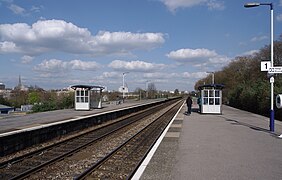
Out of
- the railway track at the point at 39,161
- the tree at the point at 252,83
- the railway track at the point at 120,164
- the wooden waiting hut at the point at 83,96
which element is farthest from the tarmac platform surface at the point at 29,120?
the tree at the point at 252,83

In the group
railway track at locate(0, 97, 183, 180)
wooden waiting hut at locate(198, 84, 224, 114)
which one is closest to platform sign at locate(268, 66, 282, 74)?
railway track at locate(0, 97, 183, 180)

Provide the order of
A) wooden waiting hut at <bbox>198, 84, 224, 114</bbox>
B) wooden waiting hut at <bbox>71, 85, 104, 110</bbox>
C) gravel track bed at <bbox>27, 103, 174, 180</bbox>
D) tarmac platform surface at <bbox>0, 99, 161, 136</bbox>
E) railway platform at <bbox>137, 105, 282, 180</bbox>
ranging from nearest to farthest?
railway platform at <bbox>137, 105, 282, 180</bbox>
gravel track bed at <bbox>27, 103, 174, 180</bbox>
tarmac platform surface at <bbox>0, 99, 161, 136</bbox>
wooden waiting hut at <bbox>198, 84, 224, 114</bbox>
wooden waiting hut at <bbox>71, 85, 104, 110</bbox>

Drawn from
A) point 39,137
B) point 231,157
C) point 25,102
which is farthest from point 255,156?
point 25,102

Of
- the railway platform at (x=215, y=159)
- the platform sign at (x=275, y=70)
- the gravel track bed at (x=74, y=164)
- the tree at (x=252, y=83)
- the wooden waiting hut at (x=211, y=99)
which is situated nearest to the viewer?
the railway platform at (x=215, y=159)

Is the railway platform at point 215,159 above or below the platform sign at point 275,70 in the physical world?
below

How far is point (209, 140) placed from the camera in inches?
454

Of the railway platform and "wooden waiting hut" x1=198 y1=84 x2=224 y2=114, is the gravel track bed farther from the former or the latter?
"wooden waiting hut" x1=198 y1=84 x2=224 y2=114

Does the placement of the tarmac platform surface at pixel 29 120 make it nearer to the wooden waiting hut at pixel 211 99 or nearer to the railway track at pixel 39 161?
the railway track at pixel 39 161

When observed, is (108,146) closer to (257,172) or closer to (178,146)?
(178,146)

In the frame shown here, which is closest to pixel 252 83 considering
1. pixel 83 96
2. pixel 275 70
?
pixel 83 96

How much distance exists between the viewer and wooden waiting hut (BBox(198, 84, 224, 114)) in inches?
1030

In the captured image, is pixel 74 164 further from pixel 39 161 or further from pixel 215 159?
pixel 215 159

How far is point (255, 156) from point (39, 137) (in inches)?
341

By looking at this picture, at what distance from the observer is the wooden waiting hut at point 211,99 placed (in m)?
26.2
